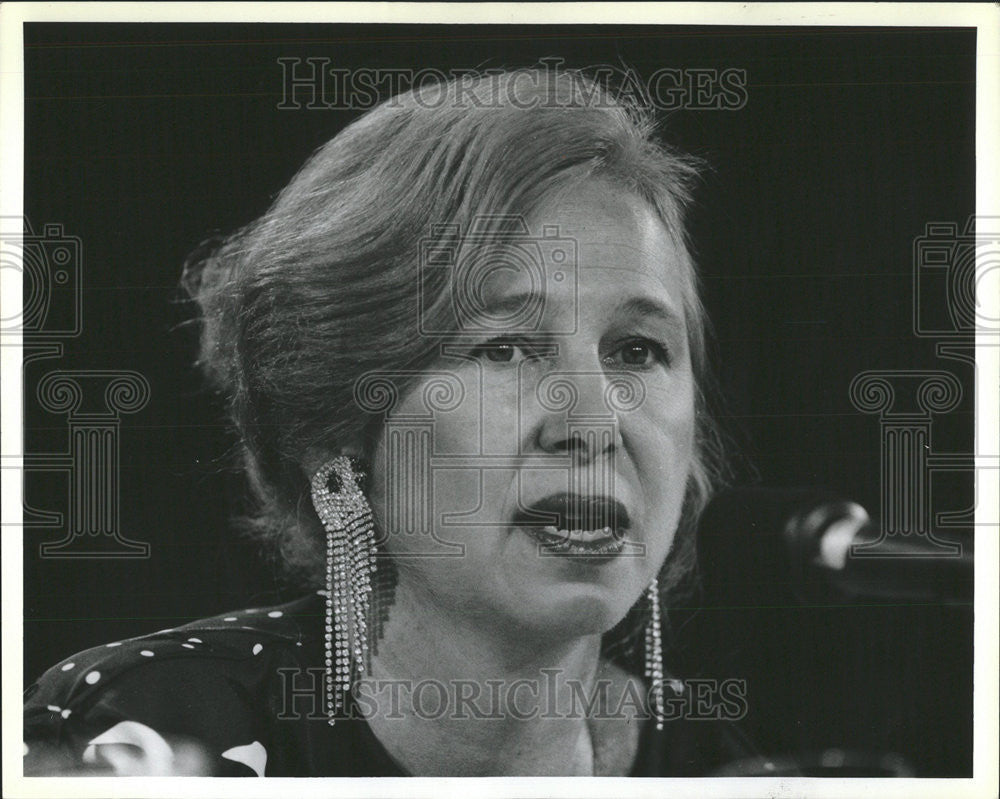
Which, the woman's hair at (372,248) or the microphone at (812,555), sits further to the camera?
the microphone at (812,555)

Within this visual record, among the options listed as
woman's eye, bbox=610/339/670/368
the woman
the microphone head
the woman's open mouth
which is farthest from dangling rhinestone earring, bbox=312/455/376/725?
the microphone head

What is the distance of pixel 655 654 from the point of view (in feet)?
5.37

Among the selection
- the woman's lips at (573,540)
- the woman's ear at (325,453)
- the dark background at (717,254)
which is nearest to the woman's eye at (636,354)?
the dark background at (717,254)

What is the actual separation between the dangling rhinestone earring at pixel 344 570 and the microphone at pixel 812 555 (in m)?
0.55

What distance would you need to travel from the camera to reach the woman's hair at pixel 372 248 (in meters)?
1.54

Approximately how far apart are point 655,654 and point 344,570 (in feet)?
1.72

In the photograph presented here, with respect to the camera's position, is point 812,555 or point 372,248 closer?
point 372,248

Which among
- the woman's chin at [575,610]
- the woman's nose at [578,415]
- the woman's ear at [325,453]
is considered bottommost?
the woman's chin at [575,610]

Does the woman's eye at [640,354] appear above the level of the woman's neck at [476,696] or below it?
above

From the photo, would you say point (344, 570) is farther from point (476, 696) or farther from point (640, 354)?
point (640, 354)

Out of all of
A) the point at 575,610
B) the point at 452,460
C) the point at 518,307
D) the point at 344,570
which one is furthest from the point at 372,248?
the point at 575,610

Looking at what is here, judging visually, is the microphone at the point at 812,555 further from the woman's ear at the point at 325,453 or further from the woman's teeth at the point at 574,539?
the woman's ear at the point at 325,453

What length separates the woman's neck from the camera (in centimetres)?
158

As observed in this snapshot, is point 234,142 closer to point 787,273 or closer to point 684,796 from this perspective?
point 787,273
